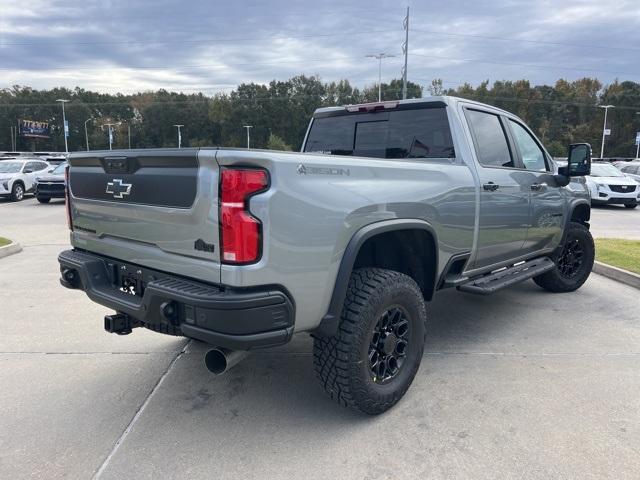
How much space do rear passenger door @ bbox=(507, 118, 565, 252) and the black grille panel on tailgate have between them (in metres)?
3.28

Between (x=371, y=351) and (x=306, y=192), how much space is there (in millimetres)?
1146

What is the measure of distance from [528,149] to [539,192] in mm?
476

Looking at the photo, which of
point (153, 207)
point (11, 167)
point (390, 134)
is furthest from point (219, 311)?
point (11, 167)

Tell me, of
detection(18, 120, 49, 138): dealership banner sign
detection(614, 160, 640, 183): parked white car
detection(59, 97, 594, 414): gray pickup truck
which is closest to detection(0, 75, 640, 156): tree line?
detection(18, 120, 49, 138): dealership banner sign

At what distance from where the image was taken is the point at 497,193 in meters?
4.13

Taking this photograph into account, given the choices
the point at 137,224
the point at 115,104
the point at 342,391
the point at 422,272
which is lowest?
the point at 342,391

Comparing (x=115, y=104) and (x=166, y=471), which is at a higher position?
(x=115, y=104)

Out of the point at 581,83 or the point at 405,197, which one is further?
the point at 581,83

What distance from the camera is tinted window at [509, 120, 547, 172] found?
4.82 metres

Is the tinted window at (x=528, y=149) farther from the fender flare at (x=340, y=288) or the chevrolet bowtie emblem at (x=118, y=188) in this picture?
the chevrolet bowtie emblem at (x=118, y=188)

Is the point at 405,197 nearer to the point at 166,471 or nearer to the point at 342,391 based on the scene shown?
the point at 342,391

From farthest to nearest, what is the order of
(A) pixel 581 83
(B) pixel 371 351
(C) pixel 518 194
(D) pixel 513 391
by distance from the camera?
1. (A) pixel 581 83
2. (C) pixel 518 194
3. (D) pixel 513 391
4. (B) pixel 371 351

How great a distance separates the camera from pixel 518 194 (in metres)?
4.45

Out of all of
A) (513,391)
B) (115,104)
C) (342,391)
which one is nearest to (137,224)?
(342,391)
